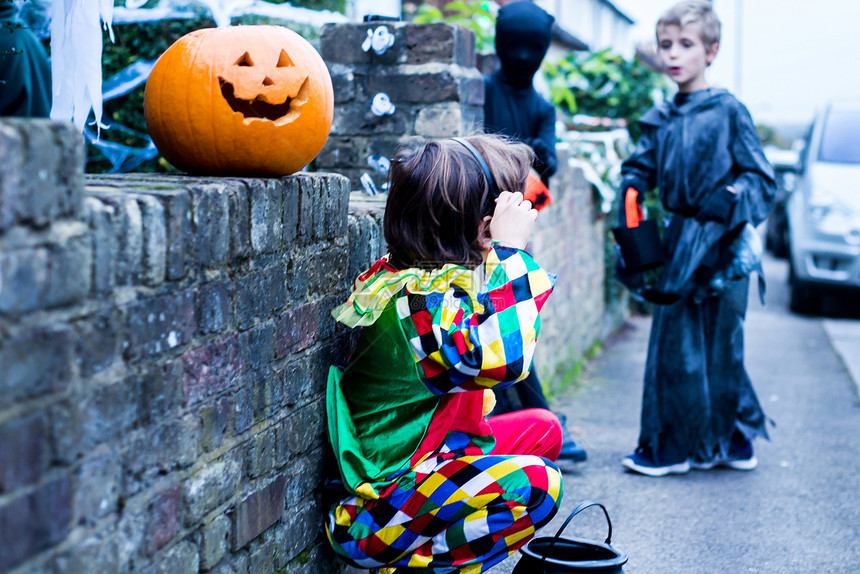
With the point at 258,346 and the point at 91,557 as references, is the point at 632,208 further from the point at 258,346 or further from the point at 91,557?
the point at 91,557

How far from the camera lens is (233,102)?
2.34 meters

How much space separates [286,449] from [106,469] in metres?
0.77

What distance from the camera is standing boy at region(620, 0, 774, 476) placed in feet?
12.9

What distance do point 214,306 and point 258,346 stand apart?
0.80 feet

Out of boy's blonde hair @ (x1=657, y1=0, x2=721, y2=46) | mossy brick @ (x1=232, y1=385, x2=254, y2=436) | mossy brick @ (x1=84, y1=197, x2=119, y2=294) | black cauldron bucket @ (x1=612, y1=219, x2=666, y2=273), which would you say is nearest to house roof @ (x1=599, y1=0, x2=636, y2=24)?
boy's blonde hair @ (x1=657, y1=0, x2=721, y2=46)

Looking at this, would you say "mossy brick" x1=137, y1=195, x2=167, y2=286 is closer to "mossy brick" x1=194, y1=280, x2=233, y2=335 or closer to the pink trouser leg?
"mossy brick" x1=194, y1=280, x2=233, y2=335

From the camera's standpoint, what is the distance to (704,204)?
3979 millimetres

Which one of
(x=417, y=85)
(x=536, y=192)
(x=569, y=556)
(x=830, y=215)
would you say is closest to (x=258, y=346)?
(x=569, y=556)

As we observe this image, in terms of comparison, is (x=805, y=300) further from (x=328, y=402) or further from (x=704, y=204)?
(x=328, y=402)

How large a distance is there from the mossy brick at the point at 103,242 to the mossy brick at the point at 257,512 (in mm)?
739

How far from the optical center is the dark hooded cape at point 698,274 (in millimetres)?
3934

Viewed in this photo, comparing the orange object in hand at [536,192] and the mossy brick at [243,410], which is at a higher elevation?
the orange object in hand at [536,192]

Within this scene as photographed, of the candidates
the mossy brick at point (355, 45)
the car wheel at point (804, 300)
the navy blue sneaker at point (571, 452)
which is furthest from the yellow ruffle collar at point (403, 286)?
the car wheel at point (804, 300)

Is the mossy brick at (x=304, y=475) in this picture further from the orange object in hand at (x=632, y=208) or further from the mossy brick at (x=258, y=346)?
the orange object in hand at (x=632, y=208)
